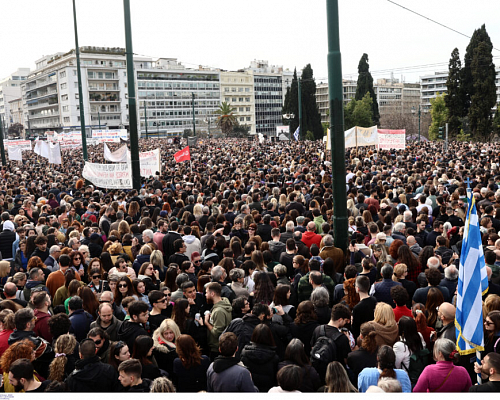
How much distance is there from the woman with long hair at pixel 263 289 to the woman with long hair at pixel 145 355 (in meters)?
1.73

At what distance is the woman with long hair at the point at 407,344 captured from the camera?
4.57 m

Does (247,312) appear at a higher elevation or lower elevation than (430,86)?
lower

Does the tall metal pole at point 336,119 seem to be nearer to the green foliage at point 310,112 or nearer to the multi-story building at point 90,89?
the green foliage at point 310,112

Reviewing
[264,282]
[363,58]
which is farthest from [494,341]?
[363,58]

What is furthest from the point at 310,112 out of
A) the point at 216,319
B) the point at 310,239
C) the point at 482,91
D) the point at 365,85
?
Answer: the point at 216,319

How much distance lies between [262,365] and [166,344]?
1.05 meters

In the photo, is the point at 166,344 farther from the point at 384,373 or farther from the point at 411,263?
the point at 411,263

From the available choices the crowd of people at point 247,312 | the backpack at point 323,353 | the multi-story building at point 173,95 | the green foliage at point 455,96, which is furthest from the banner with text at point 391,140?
the multi-story building at point 173,95

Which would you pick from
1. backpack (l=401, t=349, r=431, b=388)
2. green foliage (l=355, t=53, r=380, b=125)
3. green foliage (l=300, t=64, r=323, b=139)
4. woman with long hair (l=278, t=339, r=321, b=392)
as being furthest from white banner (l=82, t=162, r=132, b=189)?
green foliage (l=355, t=53, r=380, b=125)

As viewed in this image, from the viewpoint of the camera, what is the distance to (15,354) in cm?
430

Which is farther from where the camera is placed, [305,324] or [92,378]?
[305,324]

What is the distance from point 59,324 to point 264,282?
2.38 m

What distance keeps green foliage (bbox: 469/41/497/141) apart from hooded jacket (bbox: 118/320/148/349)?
49.7 m

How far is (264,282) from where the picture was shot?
19.5 feet
